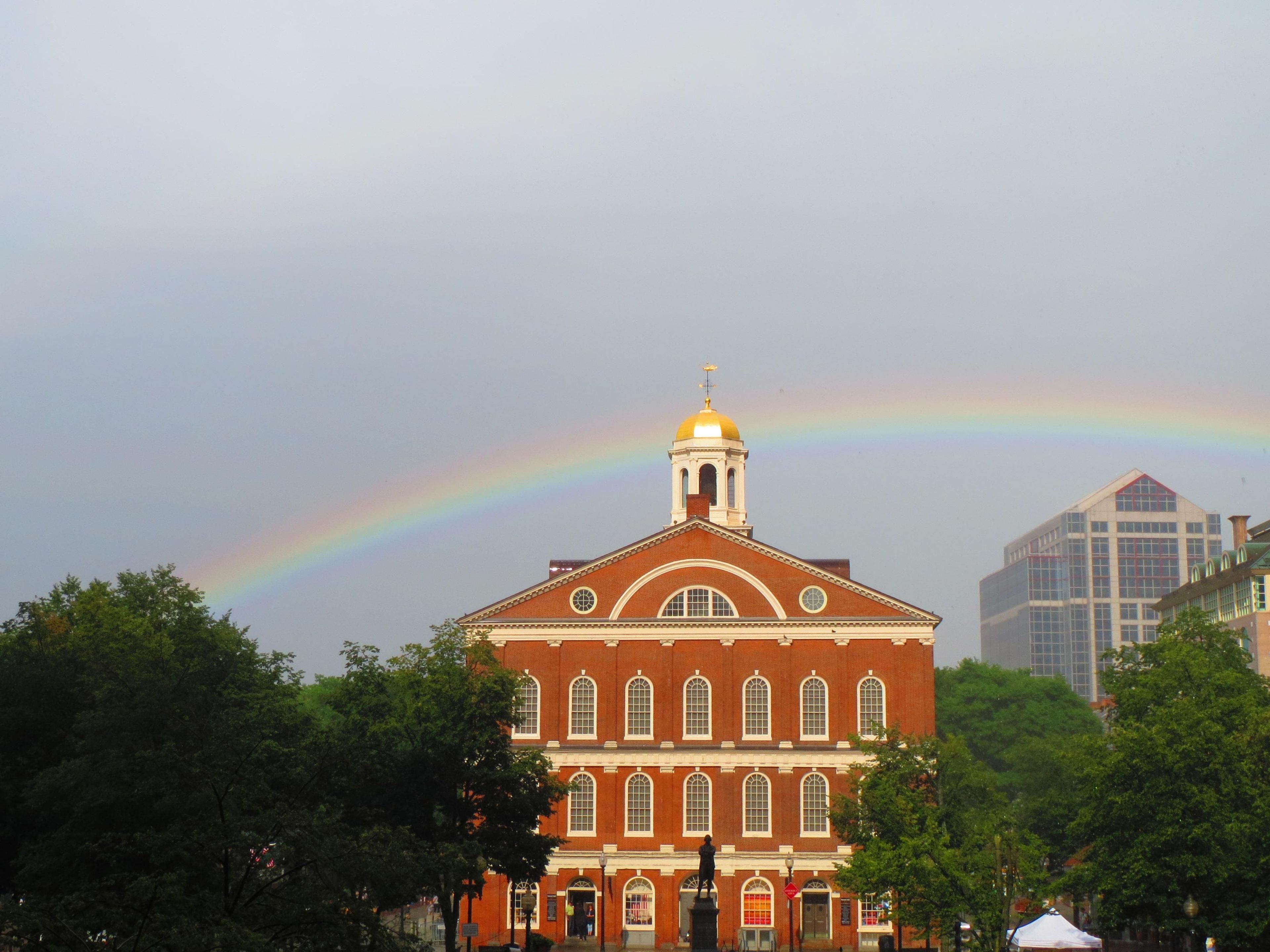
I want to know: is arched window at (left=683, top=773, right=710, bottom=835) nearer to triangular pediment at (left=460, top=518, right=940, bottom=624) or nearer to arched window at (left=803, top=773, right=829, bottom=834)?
arched window at (left=803, top=773, right=829, bottom=834)

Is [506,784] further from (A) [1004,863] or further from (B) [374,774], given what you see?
(A) [1004,863]

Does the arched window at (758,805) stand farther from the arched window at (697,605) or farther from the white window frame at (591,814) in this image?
the arched window at (697,605)

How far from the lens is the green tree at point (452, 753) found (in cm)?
5031

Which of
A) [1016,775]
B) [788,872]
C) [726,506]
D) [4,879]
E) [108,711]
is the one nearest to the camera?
[108,711]

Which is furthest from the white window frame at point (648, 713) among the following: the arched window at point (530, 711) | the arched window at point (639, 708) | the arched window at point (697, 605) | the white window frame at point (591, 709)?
the arched window at point (530, 711)

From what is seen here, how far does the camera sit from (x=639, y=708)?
72.2m

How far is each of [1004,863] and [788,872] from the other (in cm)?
2363

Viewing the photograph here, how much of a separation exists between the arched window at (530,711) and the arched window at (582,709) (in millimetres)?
1560

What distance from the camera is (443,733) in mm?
51406

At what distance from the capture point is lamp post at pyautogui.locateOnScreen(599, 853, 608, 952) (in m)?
68.4

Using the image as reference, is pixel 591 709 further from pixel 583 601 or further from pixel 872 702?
pixel 872 702

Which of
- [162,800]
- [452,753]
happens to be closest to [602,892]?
[452,753]

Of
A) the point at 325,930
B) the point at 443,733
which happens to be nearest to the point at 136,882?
the point at 325,930

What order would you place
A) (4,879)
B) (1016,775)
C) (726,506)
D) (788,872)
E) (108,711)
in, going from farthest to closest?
(1016,775) < (726,506) < (788,872) < (4,879) < (108,711)
